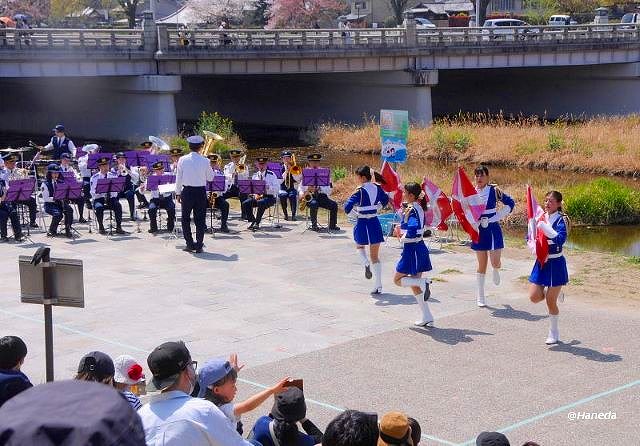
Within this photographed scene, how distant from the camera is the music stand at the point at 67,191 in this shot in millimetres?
18172

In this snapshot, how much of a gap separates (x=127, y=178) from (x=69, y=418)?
17.5 meters

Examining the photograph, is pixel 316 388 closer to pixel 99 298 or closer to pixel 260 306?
pixel 260 306

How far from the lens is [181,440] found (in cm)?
445

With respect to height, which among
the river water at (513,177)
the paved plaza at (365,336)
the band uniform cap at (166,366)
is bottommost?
the river water at (513,177)

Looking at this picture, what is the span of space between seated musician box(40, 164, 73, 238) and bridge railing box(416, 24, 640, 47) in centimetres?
2881

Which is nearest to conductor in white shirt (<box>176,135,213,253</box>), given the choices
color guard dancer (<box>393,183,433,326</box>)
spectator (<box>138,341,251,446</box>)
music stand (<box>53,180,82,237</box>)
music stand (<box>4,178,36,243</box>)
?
music stand (<box>53,180,82,237</box>)

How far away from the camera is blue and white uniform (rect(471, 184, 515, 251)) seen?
13.1m

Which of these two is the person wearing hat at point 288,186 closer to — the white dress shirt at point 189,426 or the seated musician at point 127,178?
the seated musician at point 127,178

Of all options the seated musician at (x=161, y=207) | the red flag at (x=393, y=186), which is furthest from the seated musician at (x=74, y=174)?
the red flag at (x=393, y=186)

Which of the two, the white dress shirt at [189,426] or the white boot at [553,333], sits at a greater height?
the white dress shirt at [189,426]

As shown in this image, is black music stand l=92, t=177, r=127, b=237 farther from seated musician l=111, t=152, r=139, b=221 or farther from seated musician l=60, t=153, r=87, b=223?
seated musician l=60, t=153, r=87, b=223

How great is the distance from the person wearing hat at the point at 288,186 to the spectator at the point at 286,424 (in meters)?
14.7

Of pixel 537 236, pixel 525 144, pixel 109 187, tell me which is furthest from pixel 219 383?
pixel 525 144

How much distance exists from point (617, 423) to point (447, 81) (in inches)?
1871
